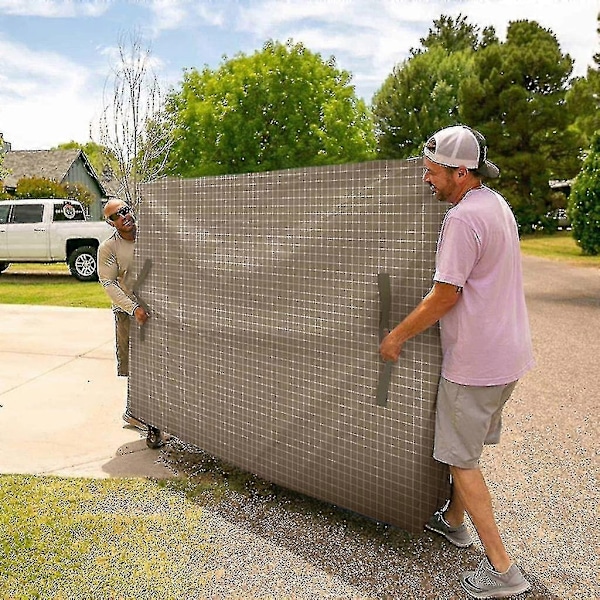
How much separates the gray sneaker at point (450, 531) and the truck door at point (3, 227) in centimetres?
1523

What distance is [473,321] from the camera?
112 inches

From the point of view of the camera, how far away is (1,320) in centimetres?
1034

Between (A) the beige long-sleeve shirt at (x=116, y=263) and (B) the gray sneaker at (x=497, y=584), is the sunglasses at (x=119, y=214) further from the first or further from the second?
(B) the gray sneaker at (x=497, y=584)

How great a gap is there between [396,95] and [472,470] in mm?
47535

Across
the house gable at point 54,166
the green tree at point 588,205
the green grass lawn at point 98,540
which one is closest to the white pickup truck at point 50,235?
the green tree at point 588,205

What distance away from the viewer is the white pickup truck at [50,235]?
15.8 metres

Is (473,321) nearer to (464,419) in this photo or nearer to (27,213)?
(464,419)

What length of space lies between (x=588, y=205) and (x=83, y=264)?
1137cm

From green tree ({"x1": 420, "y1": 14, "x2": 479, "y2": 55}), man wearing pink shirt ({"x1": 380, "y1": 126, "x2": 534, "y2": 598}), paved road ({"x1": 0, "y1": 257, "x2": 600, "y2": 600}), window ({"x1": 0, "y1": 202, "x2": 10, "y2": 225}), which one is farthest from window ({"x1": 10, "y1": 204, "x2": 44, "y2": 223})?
green tree ({"x1": 420, "y1": 14, "x2": 479, "y2": 55})

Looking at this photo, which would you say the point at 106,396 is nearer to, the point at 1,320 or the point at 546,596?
the point at 546,596

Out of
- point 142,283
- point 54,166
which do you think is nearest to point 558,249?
point 142,283

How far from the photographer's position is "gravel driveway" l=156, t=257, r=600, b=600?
3104mm

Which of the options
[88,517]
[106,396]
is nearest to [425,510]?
[88,517]

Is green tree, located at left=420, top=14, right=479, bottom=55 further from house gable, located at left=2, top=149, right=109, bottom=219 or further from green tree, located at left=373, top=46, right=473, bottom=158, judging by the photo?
house gable, located at left=2, top=149, right=109, bottom=219
